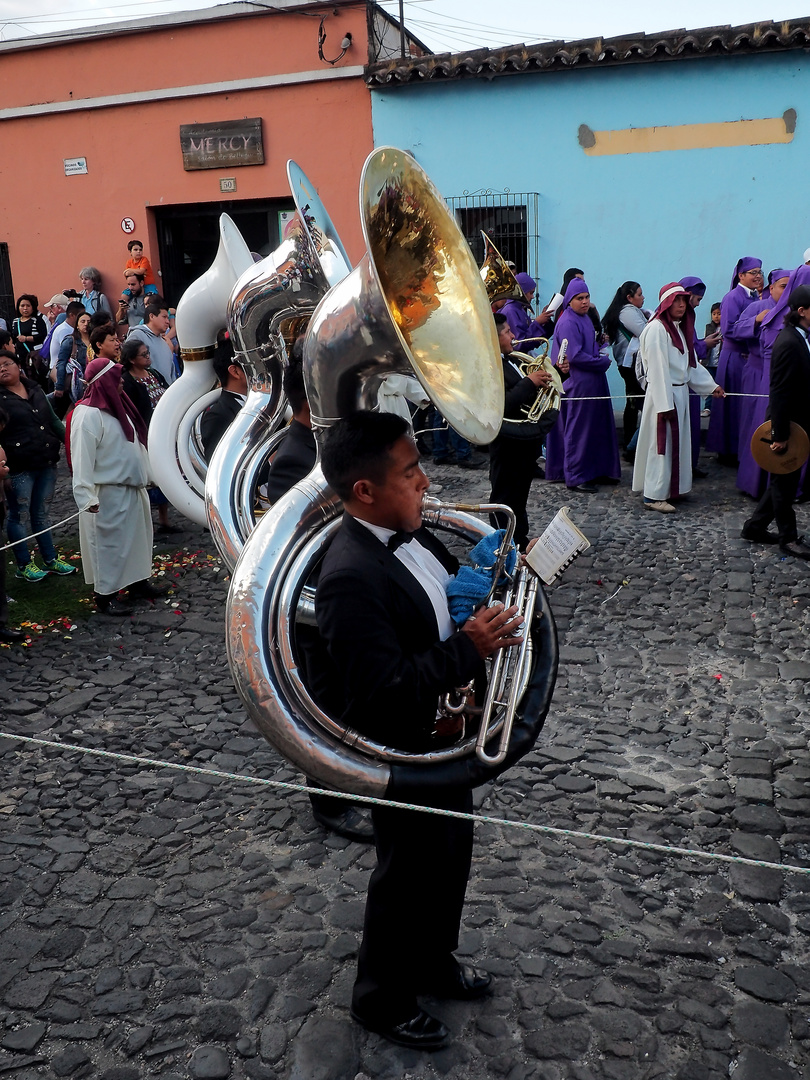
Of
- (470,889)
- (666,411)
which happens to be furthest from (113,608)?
(666,411)

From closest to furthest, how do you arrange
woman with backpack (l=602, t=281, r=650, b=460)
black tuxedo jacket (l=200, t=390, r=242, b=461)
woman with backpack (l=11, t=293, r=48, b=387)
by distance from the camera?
black tuxedo jacket (l=200, t=390, r=242, b=461) → woman with backpack (l=602, t=281, r=650, b=460) → woman with backpack (l=11, t=293, r=48, b=387)

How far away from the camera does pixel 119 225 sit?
14141 millimetres

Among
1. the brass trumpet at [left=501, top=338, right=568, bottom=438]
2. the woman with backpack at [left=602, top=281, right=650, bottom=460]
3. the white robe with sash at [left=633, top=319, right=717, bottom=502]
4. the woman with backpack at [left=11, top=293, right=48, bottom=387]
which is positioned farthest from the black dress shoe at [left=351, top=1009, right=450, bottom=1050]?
the woman with backpack at [left=11, top=293, right=48, bottom=387]

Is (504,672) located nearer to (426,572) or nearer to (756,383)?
(426,572)

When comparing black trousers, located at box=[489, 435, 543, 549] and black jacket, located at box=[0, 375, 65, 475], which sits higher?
black jacket, located at box=[0, 375, 65, 475]

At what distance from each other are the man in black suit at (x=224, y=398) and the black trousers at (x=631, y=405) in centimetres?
624

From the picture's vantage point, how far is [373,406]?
276cm

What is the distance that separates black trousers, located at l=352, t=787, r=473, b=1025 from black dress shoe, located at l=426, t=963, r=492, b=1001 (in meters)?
0.13

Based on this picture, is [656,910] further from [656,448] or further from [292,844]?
[656,448]

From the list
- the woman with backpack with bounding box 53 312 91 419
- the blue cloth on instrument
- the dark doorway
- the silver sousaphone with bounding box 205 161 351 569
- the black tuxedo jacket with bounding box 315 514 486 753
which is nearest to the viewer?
the black tuxedo jacket with bounding box 315 514 486 753

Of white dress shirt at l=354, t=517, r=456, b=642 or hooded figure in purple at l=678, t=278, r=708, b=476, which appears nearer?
white dress shirt at l=354, t=517, r=456, b=642

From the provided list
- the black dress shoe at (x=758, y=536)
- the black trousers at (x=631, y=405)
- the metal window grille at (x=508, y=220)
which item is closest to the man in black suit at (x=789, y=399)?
the black dress shoe at (x=758, y=536)

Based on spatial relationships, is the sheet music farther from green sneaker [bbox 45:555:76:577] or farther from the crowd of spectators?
green sneaker [bbox 45:555:76:577]

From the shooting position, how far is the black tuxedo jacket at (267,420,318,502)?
3688 mm
